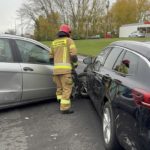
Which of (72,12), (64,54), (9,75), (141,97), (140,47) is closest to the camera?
(141,97)

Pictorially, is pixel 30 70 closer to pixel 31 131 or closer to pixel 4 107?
pixel 4 107

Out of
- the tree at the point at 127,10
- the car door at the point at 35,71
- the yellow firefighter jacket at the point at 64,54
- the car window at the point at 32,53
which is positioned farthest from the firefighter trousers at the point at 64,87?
the tree at the point at 127,10

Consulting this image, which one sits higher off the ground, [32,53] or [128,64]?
[128,64]

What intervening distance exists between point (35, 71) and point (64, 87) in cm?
71

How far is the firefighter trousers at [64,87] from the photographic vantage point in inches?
279

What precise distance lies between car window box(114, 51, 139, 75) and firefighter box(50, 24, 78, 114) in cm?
212

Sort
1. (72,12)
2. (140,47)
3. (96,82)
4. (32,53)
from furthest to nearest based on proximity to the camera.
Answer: (72,12) → (32,53) → (96,82) → (140,47)

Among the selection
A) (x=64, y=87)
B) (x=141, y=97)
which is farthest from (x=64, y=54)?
(x=141, y=97)

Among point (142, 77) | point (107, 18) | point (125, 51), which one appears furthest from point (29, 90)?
point (107, 18)

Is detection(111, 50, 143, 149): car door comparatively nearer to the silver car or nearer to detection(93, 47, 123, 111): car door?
detection(93, 47, 123, 111): car door

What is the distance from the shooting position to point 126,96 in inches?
164

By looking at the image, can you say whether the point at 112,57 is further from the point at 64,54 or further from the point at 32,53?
the point at 32,53

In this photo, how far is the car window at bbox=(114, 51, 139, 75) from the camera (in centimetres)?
442

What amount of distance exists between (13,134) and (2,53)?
1.83 metres
